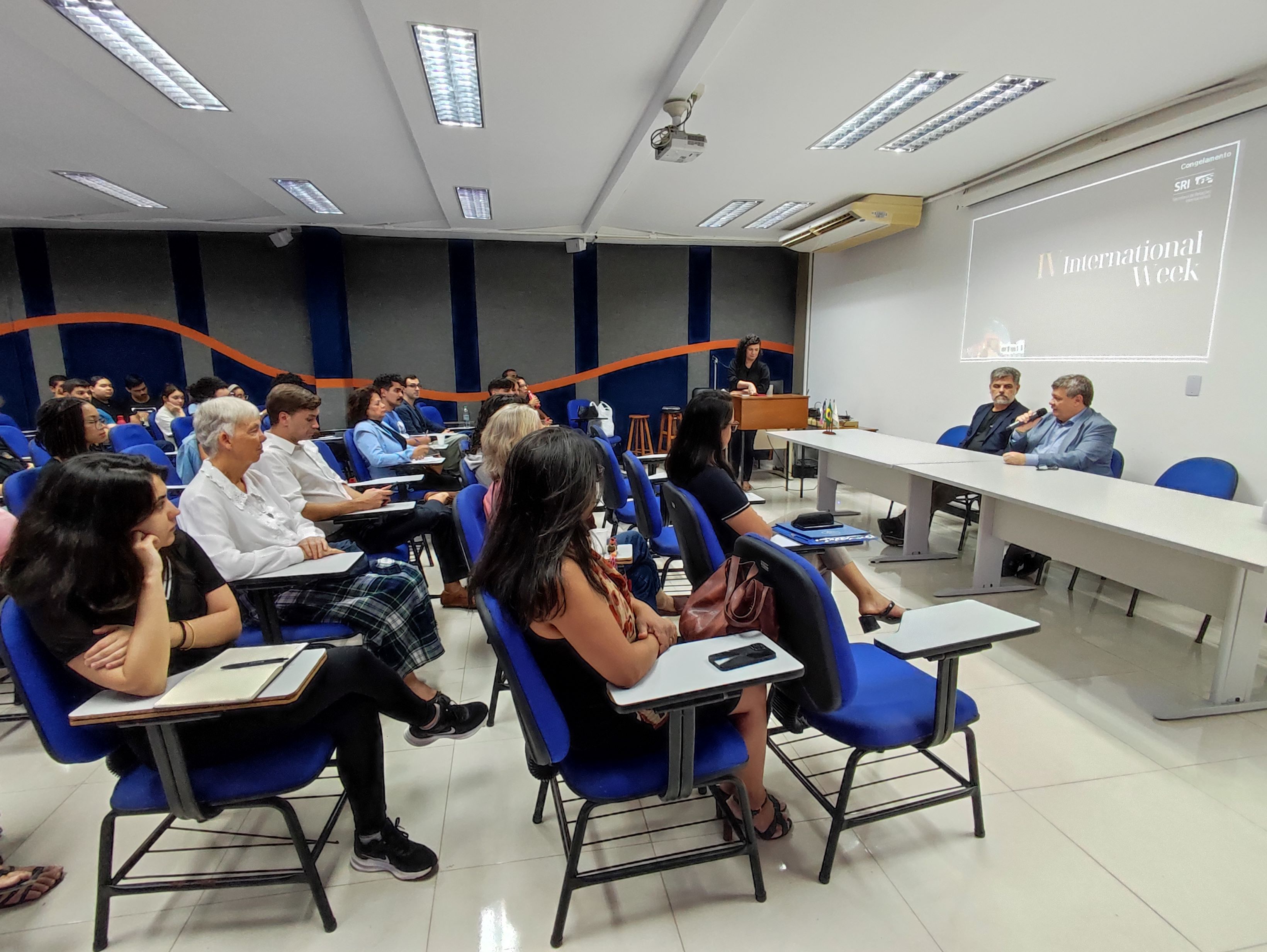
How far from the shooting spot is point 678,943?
1.46m

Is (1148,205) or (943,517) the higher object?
(1148,205)

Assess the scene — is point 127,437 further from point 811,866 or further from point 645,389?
point 645,389

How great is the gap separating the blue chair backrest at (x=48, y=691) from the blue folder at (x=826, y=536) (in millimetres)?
2033

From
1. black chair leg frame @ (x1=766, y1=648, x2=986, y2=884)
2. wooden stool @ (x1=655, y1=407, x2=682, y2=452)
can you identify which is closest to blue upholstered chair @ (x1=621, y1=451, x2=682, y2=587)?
black chair leg frame @ (x1=766, y1=648, x2=986, y2=884)

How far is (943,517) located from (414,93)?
532 centimetres

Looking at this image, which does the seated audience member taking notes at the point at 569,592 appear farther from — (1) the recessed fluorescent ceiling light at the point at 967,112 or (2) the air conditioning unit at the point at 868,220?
(2) the air conditioning unit at the point at 868,220

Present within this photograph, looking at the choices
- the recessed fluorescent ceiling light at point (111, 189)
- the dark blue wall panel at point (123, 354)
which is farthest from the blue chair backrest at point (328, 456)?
the dark blue wall panel at point (123, 354)

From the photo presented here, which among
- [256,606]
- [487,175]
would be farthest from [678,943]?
[487,175]

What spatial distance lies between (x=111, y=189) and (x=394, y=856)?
6.93 metres

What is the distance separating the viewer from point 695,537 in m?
2.01

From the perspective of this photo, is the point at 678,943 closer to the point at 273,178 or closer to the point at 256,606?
the point at 256,606

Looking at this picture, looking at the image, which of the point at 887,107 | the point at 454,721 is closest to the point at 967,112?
the point at 887,107

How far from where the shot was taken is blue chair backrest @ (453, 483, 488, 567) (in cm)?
195

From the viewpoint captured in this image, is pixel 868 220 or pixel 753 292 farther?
pixel 753 292
